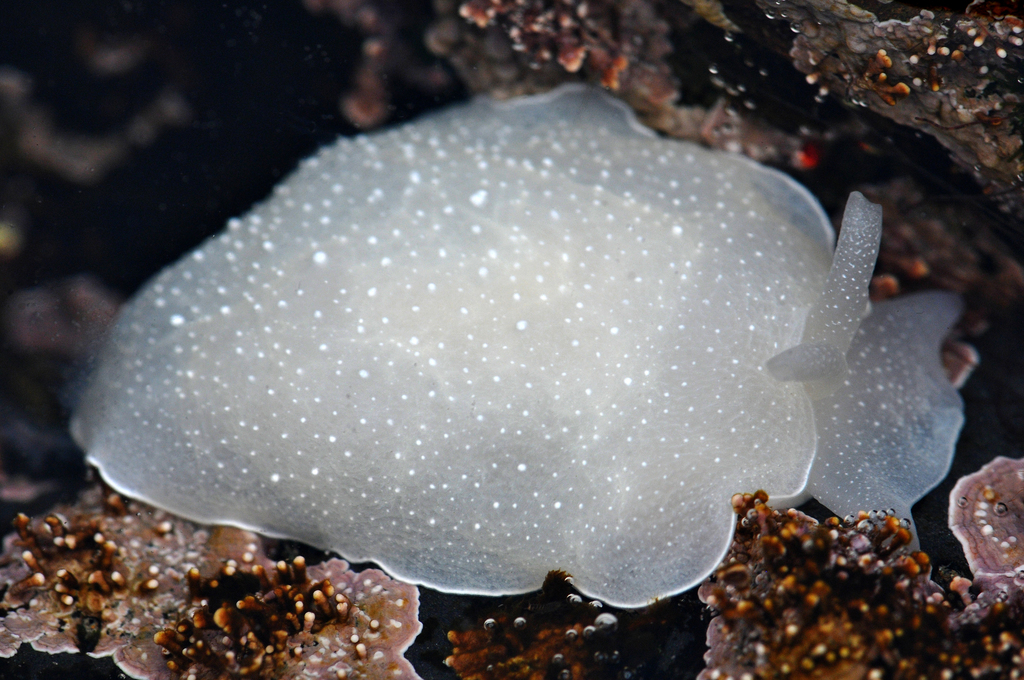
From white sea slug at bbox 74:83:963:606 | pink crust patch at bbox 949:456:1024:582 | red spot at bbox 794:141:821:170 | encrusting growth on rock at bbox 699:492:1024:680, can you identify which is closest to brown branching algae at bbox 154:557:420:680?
white sea slug at bbox 74:83:963:606

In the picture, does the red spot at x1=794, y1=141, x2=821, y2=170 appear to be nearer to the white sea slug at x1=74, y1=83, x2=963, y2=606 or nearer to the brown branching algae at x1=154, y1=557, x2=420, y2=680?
the white sea slug at x1=74, y1=83, x2=963, y2=606

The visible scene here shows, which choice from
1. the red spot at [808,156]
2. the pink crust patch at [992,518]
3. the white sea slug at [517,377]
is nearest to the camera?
the pink crust patch at [992,518]

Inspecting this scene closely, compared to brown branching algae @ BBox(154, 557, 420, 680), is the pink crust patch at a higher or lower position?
higher

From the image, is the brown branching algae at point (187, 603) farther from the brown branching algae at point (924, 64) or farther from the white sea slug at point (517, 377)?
the brown branching algae at point (924, 64)

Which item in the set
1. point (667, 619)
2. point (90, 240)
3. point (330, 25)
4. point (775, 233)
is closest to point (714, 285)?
point (775, 233)

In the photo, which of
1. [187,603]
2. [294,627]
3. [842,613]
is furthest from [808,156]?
[187,603]

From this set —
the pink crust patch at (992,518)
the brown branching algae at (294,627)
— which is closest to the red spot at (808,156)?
the pink crust patch at (992,518)
